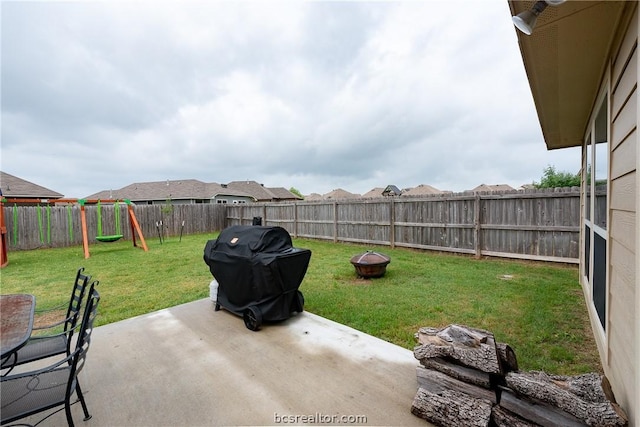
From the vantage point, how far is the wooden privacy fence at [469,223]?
596 centimetres

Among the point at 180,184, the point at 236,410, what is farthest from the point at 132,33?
the point at 180,184

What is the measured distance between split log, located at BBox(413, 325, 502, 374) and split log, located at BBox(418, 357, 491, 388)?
5 centimetres

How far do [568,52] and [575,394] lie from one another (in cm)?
231

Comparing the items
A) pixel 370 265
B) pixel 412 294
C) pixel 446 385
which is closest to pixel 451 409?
pixel 446 385

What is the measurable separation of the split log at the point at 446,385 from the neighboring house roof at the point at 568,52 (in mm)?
2272

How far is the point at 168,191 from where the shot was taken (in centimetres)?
2708

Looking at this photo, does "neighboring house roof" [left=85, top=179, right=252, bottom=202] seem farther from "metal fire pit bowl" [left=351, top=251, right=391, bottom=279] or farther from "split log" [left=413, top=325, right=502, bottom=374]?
"split log" [left=413, top=325, right=502, bottom=374]

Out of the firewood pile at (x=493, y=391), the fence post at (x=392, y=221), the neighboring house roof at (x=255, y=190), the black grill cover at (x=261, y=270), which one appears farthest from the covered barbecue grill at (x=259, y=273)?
the neighboring house roof at (x=255, y=190)

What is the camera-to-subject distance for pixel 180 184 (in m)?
28.4

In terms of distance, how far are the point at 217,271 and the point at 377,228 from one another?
6579mm

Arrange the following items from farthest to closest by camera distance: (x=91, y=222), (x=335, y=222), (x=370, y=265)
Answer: (x=91, y=222)
(x=335, y=222)
(x=370, y=265)

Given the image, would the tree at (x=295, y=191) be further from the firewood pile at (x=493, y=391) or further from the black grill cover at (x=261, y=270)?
the firewood pile at (x=493, y=391)

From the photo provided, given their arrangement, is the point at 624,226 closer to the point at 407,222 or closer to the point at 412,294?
the point at 412,294

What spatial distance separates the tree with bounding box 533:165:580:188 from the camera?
16.8 meters
